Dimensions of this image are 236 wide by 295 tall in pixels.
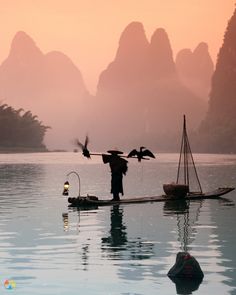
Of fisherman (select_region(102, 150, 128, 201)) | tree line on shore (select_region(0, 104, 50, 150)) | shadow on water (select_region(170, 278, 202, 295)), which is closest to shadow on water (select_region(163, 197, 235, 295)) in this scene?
shadow on water (select_region(170, 278, 202, 295))

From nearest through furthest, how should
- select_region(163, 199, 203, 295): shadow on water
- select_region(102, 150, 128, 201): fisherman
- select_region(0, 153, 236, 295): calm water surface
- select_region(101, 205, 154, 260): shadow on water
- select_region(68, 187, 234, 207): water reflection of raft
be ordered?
select_region(163, 199, 203, 295): shadow on water < select_region(0, 153, 236, 295): calm water surface < select_region(101, 205, 154, 260): shadow on water < select_region(68, 187, 234, 207): water reflection of raft < select_region(102, 150, 128, 201): fisherman

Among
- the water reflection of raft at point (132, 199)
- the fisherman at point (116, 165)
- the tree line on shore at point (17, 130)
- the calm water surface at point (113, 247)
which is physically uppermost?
the tree line on shore at point (17, 130)

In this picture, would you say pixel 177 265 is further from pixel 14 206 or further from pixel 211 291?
pixel 14 206

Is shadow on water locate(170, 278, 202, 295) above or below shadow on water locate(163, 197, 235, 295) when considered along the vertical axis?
below

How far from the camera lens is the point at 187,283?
14.5 metres

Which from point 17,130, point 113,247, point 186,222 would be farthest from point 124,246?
point 17,130

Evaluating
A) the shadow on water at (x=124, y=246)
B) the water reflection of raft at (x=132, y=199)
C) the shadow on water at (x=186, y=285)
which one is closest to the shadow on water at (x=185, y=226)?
the shadow on water at (x=186, y=285)

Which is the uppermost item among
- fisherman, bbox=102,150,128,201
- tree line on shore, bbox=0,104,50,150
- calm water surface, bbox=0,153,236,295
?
tree line on shore, bbox=0,104,50,150

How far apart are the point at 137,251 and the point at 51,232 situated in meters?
5.14

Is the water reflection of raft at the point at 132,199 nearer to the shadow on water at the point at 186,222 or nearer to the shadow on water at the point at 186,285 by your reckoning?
the shadow on water at the point at 186,222

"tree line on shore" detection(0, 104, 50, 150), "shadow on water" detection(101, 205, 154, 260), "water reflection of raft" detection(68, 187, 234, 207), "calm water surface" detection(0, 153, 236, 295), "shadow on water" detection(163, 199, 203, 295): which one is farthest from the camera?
"tree line on shore" detection(0, 104, 50, 150)

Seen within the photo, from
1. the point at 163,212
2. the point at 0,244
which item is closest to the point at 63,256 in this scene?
the point at 0,244

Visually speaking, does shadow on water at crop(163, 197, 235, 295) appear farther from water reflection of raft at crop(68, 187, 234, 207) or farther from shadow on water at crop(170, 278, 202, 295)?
water reflection of raft at crop(68, 187, 234, 207)

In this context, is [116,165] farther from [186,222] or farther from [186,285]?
[186,285]
